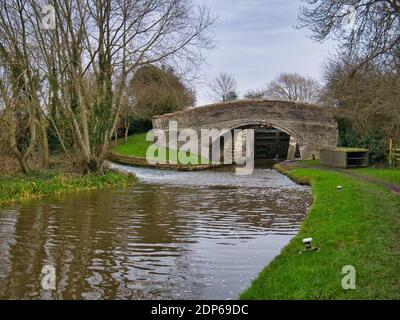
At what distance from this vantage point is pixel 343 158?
79.2 ft

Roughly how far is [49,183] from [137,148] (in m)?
21.7

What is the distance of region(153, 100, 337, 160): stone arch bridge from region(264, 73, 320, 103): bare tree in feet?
77.8

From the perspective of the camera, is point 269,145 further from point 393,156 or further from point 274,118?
point 393,156

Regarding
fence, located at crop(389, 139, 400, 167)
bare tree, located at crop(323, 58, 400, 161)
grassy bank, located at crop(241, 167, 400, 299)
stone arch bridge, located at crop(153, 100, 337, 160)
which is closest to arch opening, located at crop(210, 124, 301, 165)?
stone arch bridge, located at crop(153, 100, 337, 160)

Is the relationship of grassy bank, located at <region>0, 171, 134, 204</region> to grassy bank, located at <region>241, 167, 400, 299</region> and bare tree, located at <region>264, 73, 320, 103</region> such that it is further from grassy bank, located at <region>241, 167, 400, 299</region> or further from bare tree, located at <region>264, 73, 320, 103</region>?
bare tree, located at <region>264, 73, 320, 103</region>

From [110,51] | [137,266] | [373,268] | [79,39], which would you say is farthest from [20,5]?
[373,268]

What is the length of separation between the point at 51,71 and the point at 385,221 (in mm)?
14200

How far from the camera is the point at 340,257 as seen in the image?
6.79 meters

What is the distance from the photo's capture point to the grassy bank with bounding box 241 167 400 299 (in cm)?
544

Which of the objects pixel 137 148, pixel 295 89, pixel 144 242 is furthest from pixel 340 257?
pixel 295 89

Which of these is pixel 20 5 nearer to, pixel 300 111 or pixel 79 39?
pixel 79 39

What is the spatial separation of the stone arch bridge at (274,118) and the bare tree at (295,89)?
2373cm

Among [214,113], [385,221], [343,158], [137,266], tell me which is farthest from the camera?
[214,113]
